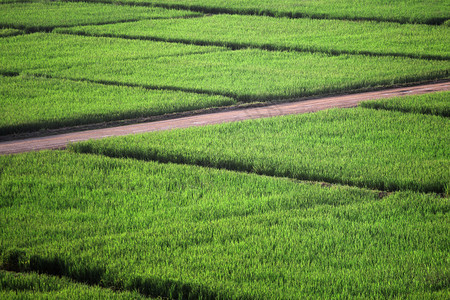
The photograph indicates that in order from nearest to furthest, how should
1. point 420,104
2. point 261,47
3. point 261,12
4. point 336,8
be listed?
point 420,104 → point 261,47 → point 336,8 → point 261,12

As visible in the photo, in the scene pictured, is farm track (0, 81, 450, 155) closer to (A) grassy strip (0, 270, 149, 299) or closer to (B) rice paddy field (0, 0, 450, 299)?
(B) rice paddy field (0, 0, 450, 299)

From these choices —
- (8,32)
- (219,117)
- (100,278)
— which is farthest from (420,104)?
(8,32)

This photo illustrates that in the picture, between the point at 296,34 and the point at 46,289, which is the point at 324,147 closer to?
the point at 46,289

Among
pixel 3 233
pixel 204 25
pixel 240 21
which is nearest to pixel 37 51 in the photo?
pixel 204 25

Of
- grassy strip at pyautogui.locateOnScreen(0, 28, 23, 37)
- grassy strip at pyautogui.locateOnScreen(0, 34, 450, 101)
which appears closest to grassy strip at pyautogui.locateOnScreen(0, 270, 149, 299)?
grassy strip at pyautogui.locateOnScreen(0, 34, 450, 101)

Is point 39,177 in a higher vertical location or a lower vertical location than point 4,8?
lower

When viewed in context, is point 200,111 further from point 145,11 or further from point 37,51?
point 145,11
